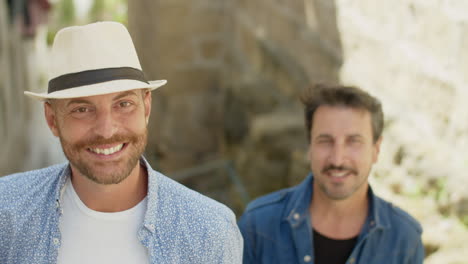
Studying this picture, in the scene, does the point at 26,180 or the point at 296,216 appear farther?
the point at 296,216

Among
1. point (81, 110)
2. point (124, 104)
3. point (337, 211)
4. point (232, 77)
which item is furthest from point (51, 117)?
point (232, 77)

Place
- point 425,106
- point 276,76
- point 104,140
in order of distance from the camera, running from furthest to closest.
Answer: point 276,76
point 425,106
point 104,140

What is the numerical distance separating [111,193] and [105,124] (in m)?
0.20

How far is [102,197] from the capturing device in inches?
66.2

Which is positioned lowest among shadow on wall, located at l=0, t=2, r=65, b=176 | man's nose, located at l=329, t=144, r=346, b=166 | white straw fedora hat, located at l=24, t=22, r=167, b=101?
shadow on wall, located at l=0, t=2, r=65, b=176

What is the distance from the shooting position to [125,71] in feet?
5.50

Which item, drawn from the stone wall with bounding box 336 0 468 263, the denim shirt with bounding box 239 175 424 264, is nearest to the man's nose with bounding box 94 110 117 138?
the denim shirt with bounding box 239 175 424 264

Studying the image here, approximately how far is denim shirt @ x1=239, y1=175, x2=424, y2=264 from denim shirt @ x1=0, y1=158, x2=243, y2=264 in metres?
0.45

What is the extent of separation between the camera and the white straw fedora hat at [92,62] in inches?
64.2

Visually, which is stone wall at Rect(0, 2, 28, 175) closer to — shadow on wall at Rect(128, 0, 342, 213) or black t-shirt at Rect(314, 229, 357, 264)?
shadow on wall at Rect(128, 0, 342, 213)

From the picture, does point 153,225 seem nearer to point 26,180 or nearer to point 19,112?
point 26,180

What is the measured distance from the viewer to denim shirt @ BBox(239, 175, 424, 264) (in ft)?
6.89

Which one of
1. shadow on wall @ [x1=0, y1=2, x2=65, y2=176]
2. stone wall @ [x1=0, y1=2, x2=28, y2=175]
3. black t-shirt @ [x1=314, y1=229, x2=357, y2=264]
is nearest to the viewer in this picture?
black t-shirt @ [x1=314, y1=229, x2=357, y2=264]

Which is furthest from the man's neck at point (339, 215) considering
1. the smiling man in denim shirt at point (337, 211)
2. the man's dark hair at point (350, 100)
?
the man's dark hair at point (350, 100)
